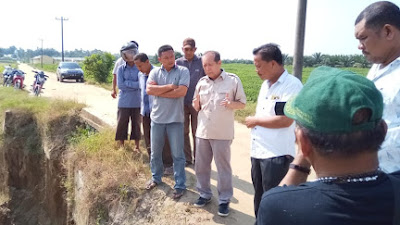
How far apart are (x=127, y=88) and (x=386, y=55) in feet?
12.6

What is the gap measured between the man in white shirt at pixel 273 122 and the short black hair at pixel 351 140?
1459 millimetres

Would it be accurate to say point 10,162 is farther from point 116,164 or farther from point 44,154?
point 116,164

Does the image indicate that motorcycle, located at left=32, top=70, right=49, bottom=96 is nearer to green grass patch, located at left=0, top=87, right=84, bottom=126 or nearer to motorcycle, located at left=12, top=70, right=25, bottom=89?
motorcycle, located at left=12, top=70, right=25, bottom=89

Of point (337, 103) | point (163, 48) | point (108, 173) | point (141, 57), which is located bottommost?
point (108, 173)

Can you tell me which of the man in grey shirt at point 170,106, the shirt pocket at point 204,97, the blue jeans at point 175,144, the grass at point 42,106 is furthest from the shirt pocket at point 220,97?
the grass at point 42,106

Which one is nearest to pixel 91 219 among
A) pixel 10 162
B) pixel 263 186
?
pixel 263 186

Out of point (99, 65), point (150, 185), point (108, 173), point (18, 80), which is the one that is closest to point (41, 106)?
point (108, 173)

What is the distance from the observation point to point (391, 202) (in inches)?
38.7

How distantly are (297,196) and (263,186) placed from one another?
1673 mm

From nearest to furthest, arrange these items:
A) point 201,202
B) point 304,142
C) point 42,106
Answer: point 304,142 < point 201,202 < point 42,106

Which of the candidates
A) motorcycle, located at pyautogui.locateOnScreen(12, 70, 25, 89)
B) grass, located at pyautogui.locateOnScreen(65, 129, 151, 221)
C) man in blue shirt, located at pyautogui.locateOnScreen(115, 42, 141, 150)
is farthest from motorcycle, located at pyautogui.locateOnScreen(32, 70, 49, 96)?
man in blue shirt, located at pyautogui.locateOnScreen(115, 42, 141, 150)

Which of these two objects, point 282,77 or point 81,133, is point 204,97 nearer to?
point 282,77

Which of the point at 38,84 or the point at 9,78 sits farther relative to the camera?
the point at 9,78

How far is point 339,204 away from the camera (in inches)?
38.5
